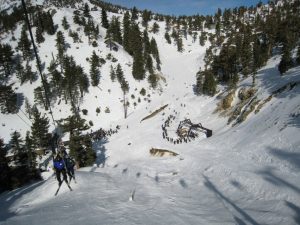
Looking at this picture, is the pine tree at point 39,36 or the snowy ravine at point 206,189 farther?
the pine tree at point 39,36

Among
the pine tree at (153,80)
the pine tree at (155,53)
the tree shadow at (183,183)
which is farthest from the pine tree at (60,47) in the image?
the tree shadow at (183,183)

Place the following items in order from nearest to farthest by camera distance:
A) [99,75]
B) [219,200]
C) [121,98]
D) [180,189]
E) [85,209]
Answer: [85,209]
[219,200]
[180,189]
[121,98]
[99,75]

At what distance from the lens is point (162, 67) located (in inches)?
4252

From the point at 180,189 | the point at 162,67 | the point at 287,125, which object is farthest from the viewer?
the point at 162,67

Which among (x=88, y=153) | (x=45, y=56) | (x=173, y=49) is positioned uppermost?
(x=173, y=49)

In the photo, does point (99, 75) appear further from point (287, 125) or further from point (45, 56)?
point (287, 125)

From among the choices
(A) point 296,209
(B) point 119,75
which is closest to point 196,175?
(A) point 296,209

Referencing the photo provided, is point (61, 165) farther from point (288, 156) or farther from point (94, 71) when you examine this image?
point (94, 71)

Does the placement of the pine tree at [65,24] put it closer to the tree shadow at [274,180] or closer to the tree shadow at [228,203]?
the tree shadow at [228,203]

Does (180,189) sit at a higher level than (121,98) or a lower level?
lower

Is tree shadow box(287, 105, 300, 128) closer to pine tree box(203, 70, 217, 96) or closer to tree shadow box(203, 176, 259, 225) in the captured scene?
tree shadow box(203, 176, 259, 225)

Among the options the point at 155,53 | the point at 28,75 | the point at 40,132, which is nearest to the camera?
the point at 40,132

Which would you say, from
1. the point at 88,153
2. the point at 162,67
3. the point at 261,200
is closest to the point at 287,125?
the point at 261,200

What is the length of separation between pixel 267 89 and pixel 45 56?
8788 centimetres
